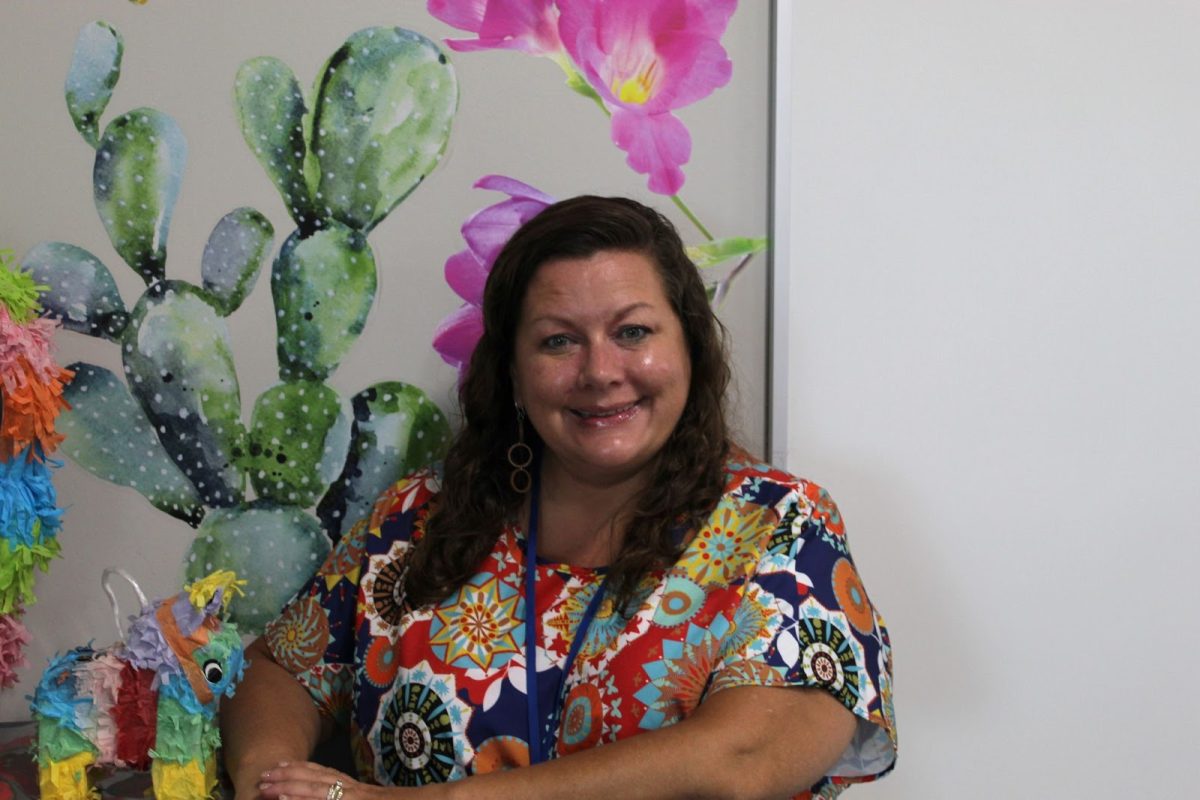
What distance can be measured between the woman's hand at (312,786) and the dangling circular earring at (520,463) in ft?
1.34

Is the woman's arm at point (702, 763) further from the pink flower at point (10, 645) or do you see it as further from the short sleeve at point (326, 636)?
the pink flower at point (10, 645)

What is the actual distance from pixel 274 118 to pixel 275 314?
0.86ft

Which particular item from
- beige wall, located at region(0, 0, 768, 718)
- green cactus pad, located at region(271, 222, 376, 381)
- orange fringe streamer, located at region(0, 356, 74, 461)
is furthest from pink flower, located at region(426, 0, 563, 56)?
orange fringe streamer, located at region(0, 356, 74, 461)

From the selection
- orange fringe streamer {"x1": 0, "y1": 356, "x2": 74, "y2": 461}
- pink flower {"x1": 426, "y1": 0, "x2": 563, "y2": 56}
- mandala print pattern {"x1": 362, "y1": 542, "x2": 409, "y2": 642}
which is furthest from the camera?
pink flower {"x1": 426, "y1": 0, "x2": 563, "y2": 56}

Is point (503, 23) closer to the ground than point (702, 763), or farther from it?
farther from it

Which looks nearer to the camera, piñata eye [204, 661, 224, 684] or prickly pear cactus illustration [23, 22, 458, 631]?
piñata eye [204, 661, 224, 684]

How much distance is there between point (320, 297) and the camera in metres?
1.71

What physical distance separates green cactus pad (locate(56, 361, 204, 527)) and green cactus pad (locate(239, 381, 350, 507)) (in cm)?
10

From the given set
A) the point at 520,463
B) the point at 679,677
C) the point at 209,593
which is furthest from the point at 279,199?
the point at 679,677

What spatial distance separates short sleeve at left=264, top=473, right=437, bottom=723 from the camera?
160 cm

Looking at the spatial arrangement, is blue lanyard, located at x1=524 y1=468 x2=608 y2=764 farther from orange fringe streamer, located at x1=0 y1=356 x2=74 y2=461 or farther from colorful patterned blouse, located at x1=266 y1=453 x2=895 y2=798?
orange fringe streamer, located at x1=0 y1=356 x2=74 y2=461

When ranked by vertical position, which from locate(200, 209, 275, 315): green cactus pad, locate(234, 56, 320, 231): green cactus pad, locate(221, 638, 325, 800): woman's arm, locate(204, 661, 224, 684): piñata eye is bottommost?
locate(221, 638, 325, 800): woman's arm

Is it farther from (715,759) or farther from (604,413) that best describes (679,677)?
(604,413)

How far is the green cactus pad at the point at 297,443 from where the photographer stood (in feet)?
5.66
